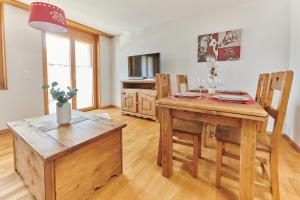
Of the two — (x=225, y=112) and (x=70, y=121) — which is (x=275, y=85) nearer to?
(x=225, y=112)

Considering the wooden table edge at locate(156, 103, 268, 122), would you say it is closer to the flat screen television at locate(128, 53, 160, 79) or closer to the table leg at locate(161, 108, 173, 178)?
the table leg at locate(161, 108, 173, 178)

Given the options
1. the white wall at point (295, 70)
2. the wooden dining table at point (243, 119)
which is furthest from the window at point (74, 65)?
the white wall at point (295, 70)

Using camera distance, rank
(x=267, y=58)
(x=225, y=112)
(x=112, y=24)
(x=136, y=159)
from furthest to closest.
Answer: (x=112, y=24) → (x=267, y=58) → (x=136, y=159) → (x=225, y=112)

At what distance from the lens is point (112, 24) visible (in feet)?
12.2

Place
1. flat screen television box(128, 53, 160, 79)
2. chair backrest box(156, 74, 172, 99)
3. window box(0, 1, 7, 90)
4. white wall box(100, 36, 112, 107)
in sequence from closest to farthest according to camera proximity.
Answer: chair backrest box(156, 74, 172, 99), window box(0, 1, 7, 90), flat screen television box(128, 53, 160, 79), white wall box(100, 36, 112, 107)

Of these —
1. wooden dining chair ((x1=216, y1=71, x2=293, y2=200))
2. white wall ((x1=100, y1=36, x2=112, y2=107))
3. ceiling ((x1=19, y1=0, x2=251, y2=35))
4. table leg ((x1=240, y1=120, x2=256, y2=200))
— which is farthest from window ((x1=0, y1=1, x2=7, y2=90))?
table leg ((x1=240, y1=120, x2=256, y2=200))

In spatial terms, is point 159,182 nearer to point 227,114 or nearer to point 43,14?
point 227,114

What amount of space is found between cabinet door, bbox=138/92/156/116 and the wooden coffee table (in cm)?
188

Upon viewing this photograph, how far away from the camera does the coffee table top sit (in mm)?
1019

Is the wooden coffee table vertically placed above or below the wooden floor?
above

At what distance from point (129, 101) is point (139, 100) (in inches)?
13.2

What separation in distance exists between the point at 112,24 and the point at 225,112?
3.59 metres

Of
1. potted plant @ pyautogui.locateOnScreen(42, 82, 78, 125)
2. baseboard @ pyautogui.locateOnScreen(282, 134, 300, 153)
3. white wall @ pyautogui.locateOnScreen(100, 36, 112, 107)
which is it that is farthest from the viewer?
white wall @ pyautogui.locateOnScreen(100, 36, 112, 107)

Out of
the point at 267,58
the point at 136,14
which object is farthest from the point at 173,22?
the point at 267,58
